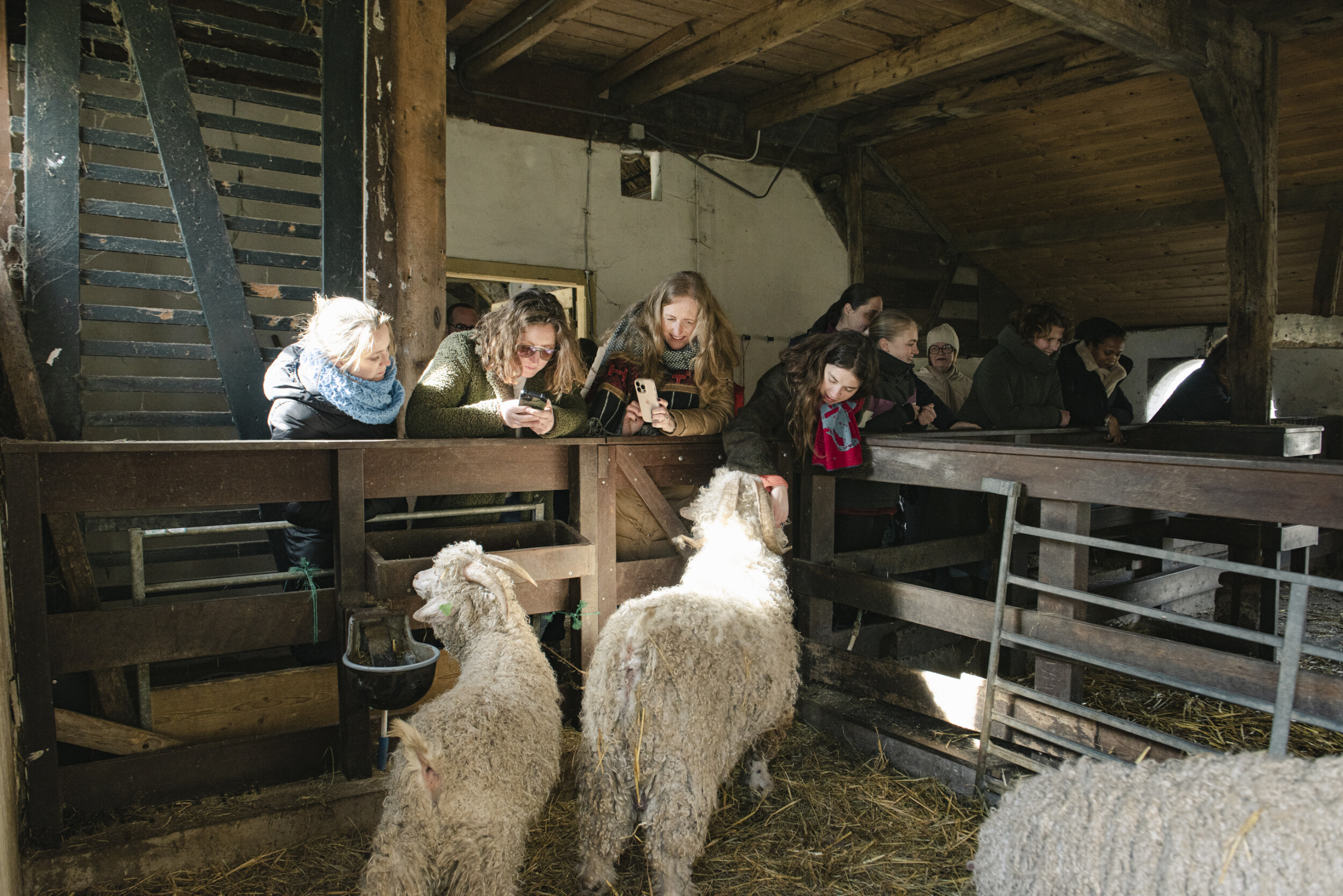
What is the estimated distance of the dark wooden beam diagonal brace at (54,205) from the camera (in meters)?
3.27

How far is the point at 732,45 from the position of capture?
5.85m

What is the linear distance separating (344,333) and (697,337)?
1.48m

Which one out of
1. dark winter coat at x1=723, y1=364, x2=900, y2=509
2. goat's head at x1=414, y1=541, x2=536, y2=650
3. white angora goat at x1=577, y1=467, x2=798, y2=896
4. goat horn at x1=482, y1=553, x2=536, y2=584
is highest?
dark winter coat at x1=723, y1=364, x2=900, y2=509

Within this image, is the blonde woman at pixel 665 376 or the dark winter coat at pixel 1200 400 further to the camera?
the dark winter coat at pixel 1200 400

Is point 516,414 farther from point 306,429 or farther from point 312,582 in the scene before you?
point 312,582

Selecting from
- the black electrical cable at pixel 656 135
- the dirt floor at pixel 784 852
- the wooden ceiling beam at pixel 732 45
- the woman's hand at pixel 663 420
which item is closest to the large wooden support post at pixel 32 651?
the dirt floor at pixel 784 852

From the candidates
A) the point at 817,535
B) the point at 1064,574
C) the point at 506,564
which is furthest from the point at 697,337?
the point at 1064,574

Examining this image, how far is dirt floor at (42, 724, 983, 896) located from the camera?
266 centimetres

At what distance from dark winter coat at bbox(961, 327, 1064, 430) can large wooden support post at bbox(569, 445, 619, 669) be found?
7.98 ft

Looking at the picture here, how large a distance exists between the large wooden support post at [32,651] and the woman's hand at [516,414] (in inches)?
58.0

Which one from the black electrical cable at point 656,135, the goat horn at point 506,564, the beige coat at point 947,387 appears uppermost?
the black electrical cable at point 656,135

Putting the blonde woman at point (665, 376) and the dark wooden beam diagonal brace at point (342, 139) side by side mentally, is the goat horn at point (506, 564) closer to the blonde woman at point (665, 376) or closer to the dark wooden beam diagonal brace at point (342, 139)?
the blonde woman at point (665, 376)

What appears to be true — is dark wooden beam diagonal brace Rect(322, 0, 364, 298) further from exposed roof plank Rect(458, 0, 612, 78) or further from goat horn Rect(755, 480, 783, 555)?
goat horn Rect(755, 480, 783, 555)

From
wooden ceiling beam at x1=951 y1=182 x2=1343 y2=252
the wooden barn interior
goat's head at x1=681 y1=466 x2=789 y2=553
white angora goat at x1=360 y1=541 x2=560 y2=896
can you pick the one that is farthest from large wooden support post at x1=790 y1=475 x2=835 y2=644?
wooden ceiling beam at x1=951 y1=182 x2=1343 y2=252
